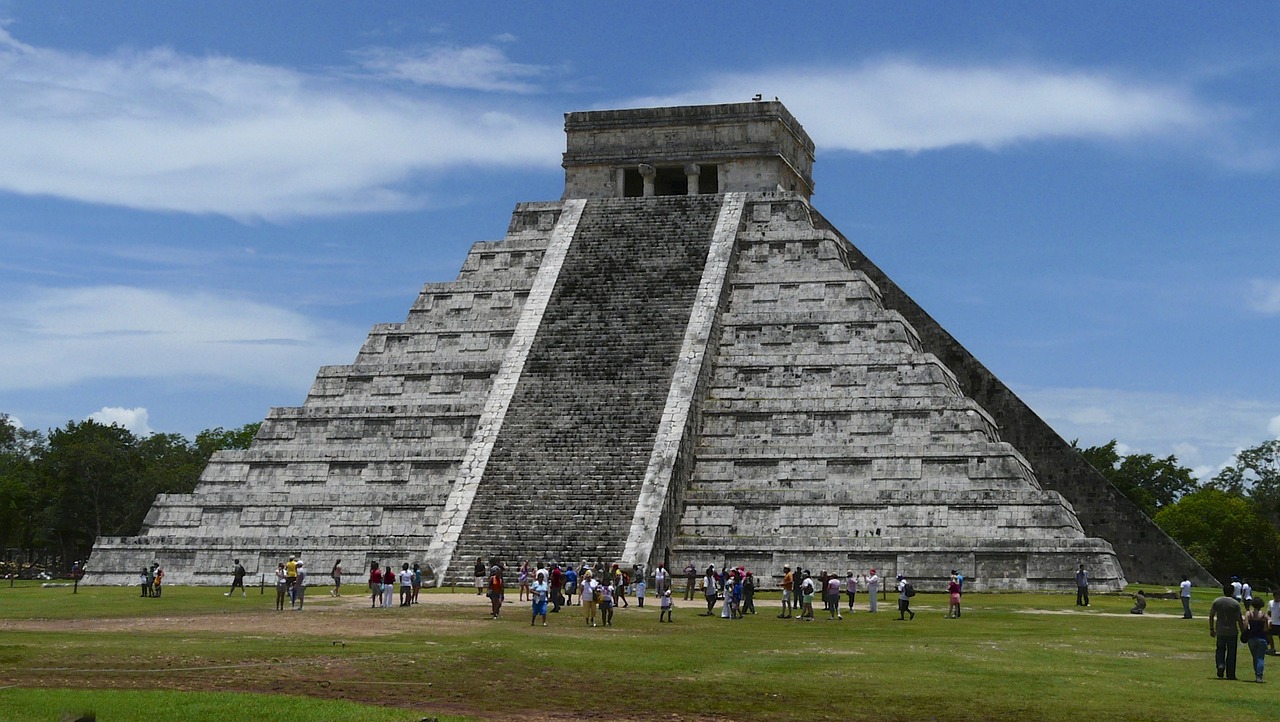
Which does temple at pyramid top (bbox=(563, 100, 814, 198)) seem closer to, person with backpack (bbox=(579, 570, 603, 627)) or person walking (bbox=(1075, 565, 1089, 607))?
person walking (bbox=(1075, 565, 1089, 607))

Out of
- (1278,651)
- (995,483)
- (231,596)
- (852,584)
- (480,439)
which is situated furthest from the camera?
(480,439)

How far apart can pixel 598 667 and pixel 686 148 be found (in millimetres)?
26953

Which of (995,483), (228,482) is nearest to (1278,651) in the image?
(995,483)

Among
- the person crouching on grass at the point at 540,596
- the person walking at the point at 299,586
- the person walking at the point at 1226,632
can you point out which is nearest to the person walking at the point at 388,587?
the person walking at the point at 299,586

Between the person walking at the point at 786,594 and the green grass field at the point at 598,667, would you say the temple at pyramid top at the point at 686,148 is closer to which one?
the person walking at the point at 786,594

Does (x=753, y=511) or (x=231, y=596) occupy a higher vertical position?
(x=753, y=511)

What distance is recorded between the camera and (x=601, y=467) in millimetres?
32781

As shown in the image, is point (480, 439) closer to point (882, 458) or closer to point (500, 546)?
point (500, 546)

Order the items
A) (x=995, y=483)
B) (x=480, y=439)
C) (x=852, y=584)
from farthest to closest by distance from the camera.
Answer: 1. (x=480, y=439)
2. (x=995, y=483)
3. (x=852, y=584)

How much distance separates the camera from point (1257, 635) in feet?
56.3

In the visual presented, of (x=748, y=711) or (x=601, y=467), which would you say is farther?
(x=601, y=467)

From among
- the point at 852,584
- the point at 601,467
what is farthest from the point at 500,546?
the point at 852,584

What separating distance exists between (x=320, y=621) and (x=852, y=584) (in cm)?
980

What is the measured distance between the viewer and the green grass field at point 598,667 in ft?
46.8
